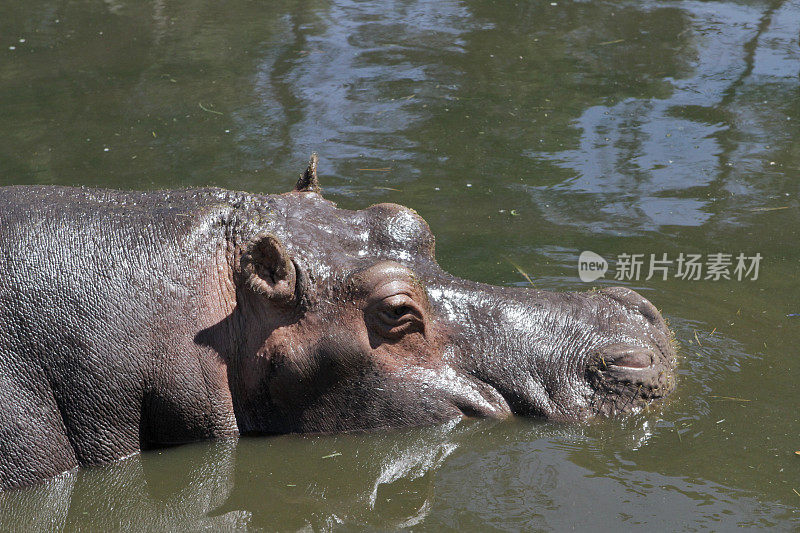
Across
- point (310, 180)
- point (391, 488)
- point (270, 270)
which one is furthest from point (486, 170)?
point (391, 488)

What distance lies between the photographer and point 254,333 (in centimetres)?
435

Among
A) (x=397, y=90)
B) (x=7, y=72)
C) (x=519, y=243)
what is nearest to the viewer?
(x=519, y=243)

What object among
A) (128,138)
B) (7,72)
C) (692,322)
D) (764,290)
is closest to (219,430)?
(692,322)

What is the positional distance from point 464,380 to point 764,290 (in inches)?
107

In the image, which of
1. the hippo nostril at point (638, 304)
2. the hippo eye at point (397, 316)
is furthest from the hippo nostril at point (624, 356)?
the hippo eye at point (397, 316)

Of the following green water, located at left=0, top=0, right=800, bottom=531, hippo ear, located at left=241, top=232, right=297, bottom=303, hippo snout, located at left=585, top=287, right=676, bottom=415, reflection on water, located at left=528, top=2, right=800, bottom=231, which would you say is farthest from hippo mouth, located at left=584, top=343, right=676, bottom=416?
Answer: reflection on water, located at left=528, top=2, right=800, bottom=231

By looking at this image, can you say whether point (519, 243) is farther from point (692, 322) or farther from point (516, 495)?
point (516, 495)

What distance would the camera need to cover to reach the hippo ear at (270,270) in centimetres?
425

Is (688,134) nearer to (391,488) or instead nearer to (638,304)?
(638,304)

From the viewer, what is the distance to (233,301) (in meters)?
4.38

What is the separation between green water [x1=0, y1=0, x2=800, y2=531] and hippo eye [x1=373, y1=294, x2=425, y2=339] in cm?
54

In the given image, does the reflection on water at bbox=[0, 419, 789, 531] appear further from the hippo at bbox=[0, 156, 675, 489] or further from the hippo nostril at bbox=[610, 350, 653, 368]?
the hippo nostril at bbox=[610, 350, 653, 368]

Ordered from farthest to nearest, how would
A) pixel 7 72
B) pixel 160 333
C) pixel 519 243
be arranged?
pixel 7 72 → pixel 519 243 → pixel 160 333

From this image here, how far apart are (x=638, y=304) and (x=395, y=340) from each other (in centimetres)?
130
